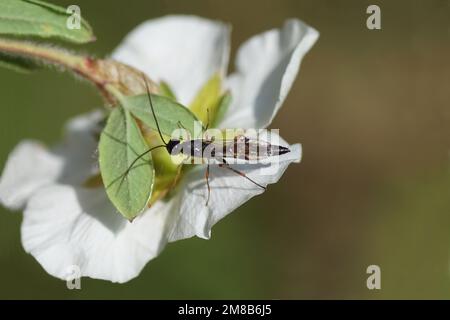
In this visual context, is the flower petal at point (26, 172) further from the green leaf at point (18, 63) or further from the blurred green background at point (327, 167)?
the blurred green background at point (327, 167)

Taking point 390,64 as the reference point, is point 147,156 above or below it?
below

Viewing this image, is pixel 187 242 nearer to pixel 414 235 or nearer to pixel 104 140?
pixel 414 235

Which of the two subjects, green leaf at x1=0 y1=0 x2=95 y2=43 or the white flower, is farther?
the white flower

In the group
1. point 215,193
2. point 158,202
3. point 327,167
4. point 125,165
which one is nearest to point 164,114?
point 125,165

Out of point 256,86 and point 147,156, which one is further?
point 256,86

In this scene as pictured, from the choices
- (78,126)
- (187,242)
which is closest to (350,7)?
(187,242)

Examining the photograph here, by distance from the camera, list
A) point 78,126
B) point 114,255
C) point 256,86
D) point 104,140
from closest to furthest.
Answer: point 104,140 < point 114,255 < point 256,86 < point 78,126

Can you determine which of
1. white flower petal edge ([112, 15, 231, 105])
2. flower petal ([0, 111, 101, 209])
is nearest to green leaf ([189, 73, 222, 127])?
white flower petal edge ([112, 15, 231, 105])

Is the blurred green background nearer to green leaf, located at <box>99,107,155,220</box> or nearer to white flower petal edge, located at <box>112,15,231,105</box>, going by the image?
white flower petal edge, located at <box>112,15,231,105</box>

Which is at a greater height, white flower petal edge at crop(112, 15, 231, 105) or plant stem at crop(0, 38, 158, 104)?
white flower petal edge at crop(112, 15, 231, 105)
